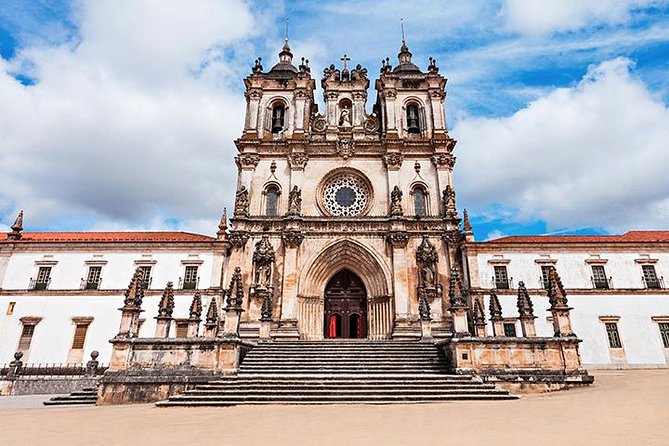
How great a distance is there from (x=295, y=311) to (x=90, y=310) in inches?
471

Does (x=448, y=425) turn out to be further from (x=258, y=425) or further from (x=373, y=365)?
(x=373, y=365)

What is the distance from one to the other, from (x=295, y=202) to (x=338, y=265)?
4693mm

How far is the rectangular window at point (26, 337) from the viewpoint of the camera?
22.0m

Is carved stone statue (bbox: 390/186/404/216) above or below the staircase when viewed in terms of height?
above

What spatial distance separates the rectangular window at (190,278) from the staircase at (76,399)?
32.8 ft

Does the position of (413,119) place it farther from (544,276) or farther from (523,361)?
(523,361)

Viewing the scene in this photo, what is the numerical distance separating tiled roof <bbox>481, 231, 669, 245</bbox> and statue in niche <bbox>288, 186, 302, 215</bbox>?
11.8m

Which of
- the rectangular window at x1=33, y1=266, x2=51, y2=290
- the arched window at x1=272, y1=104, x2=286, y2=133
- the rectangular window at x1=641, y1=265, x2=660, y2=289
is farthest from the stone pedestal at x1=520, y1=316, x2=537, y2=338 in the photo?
the rectangular window at x1=33, y1=266, x2=51, y2=290

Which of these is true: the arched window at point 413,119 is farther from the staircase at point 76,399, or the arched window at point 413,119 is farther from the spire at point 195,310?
the staircase at point 76,399

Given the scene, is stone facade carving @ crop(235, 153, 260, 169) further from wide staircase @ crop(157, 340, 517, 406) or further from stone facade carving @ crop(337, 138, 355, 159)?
wide staircase @ crop(157, 340, 517, 406)

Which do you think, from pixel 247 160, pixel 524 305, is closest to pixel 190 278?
pixel 247 160

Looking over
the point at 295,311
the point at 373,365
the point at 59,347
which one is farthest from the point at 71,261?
the point at 373,365

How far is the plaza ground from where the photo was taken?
19.8ft

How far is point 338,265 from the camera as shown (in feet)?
78.8
